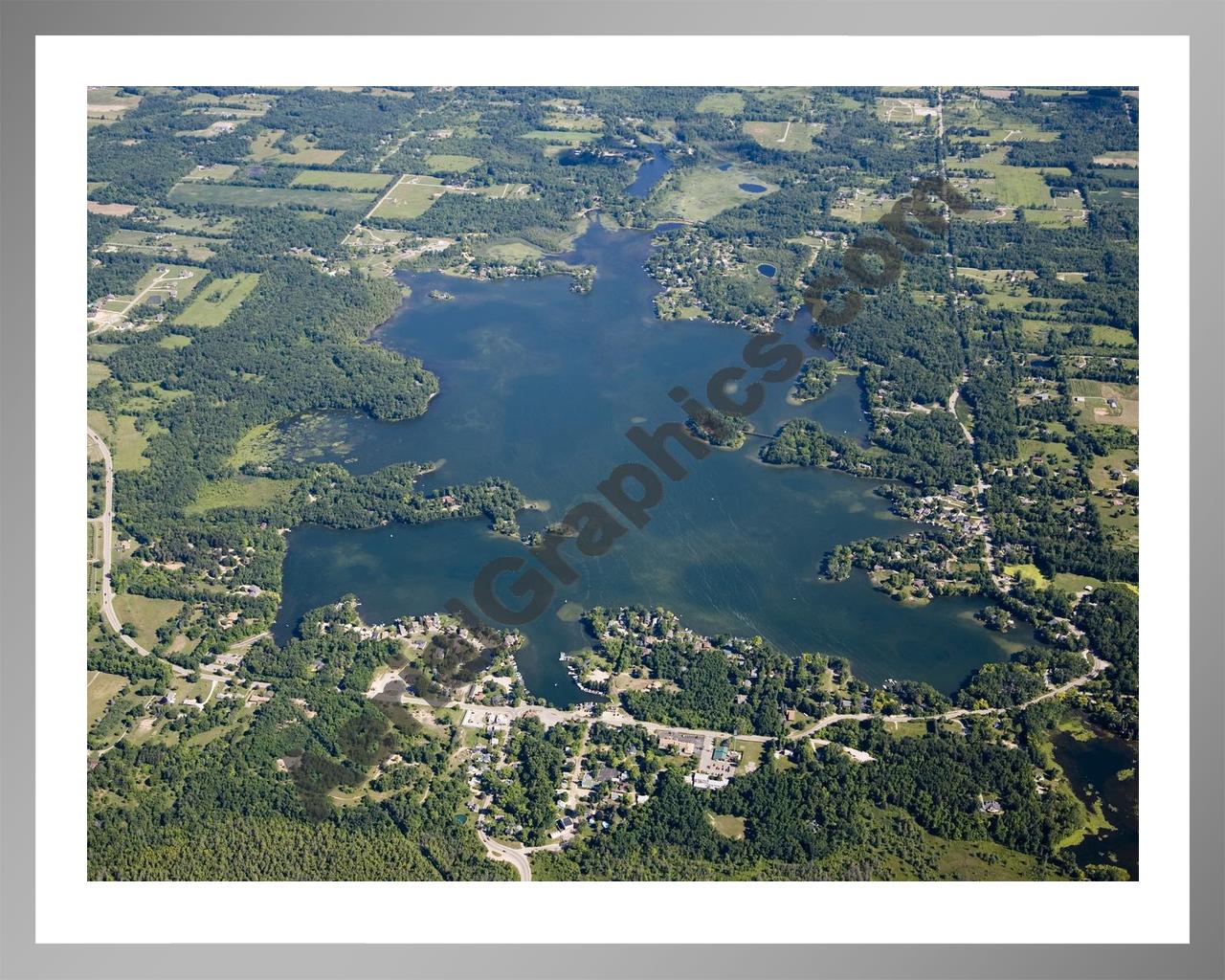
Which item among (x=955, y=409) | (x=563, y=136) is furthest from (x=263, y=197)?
(x=955, y=409)

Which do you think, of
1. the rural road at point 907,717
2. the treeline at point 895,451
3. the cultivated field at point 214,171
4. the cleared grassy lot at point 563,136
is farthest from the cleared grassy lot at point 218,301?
the rural road at point 907,717

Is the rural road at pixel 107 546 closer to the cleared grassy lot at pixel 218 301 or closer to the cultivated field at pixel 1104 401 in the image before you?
the cleared grassy lot at pixel 218 301

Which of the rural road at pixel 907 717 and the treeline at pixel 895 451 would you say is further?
the treeline at pixel 895 451

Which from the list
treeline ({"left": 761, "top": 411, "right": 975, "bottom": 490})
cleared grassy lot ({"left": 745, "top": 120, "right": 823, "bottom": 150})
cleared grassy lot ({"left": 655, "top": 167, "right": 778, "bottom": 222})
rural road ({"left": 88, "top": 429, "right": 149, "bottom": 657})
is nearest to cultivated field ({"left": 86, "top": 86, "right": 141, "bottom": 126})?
cleared grassy lot ({"left": 655, "top": 167, "right": 778, "bottom": 222})

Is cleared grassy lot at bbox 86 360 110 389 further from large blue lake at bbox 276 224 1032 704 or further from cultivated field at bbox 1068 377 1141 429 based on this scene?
cultivated field at bbox 1068 377 1141 429

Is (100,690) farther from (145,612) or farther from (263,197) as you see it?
(263,197)
